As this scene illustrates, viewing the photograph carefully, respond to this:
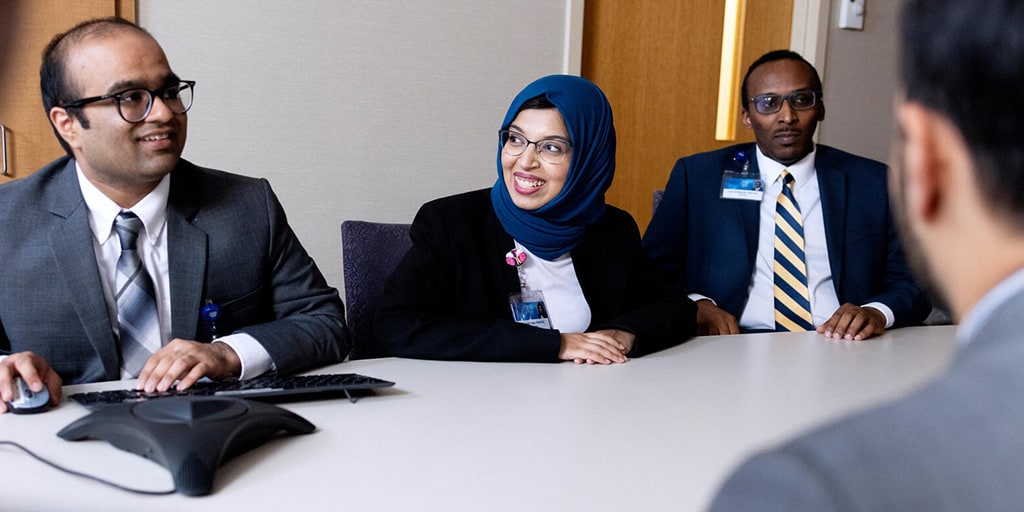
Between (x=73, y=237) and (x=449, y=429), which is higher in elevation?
(x=73, y=237)

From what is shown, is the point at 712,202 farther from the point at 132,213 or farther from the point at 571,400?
the point at 132,213

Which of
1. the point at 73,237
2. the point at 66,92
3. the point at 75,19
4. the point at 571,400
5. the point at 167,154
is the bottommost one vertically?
the point at 571,400

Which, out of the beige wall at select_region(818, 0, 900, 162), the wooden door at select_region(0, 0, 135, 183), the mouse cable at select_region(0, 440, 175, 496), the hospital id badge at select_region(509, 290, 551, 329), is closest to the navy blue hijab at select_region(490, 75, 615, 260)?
the hospital id badge at select_region(509, 290, 551, 329)

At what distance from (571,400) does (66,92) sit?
1204 mm

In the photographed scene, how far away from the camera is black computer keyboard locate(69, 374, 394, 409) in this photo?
4.58ft

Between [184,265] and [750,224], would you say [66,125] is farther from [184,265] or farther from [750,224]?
[750,224]

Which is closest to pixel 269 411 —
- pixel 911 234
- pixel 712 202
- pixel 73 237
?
pixel 73 237

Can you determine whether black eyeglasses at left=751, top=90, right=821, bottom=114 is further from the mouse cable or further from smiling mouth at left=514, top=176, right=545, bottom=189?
the mouse cable

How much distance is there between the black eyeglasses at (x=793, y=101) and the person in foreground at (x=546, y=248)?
877 millimetres

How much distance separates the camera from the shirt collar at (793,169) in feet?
9.70

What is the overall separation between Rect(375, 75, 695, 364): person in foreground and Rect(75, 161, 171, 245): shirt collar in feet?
1.64

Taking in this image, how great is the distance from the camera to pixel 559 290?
226cm

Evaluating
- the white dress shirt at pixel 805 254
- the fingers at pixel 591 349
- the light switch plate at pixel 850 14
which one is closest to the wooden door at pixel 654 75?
the light switch plate at pixel 850 14

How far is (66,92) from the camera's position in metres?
1.88
